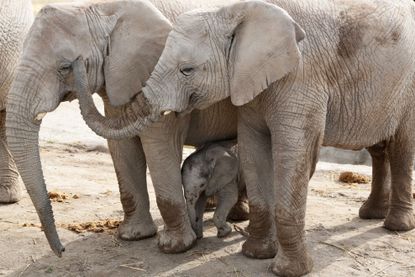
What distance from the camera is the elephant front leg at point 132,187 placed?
538cm

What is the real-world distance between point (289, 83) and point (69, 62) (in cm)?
130

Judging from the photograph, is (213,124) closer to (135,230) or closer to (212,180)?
(212,180)

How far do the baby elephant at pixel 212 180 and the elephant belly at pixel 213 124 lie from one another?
0.09 metres

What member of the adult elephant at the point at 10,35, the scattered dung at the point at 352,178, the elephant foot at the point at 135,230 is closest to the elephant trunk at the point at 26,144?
the elephant foot at the point at 135,230

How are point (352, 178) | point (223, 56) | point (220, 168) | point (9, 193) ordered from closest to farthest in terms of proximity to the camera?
point (223, 56) → point (220, 168) → point (9, 193) → point (352, 178)

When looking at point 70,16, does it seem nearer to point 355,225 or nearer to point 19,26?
point 19,26

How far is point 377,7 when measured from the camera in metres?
4.85

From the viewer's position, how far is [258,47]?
14.2 ft

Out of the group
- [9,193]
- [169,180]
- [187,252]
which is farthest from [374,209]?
[9,193]

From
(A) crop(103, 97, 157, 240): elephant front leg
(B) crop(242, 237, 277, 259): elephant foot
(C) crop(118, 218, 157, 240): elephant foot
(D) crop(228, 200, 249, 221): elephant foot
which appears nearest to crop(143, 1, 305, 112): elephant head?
(A) crop(103, 97, 157, 240): elephant front leg

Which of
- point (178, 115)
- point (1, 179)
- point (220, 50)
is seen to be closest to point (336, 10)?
point (220, 50)

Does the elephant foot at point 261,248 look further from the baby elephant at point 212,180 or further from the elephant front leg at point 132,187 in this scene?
the elephant front leg at point 132,187

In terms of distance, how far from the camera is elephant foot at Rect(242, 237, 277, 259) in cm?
512

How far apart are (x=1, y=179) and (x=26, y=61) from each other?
2.40 m
